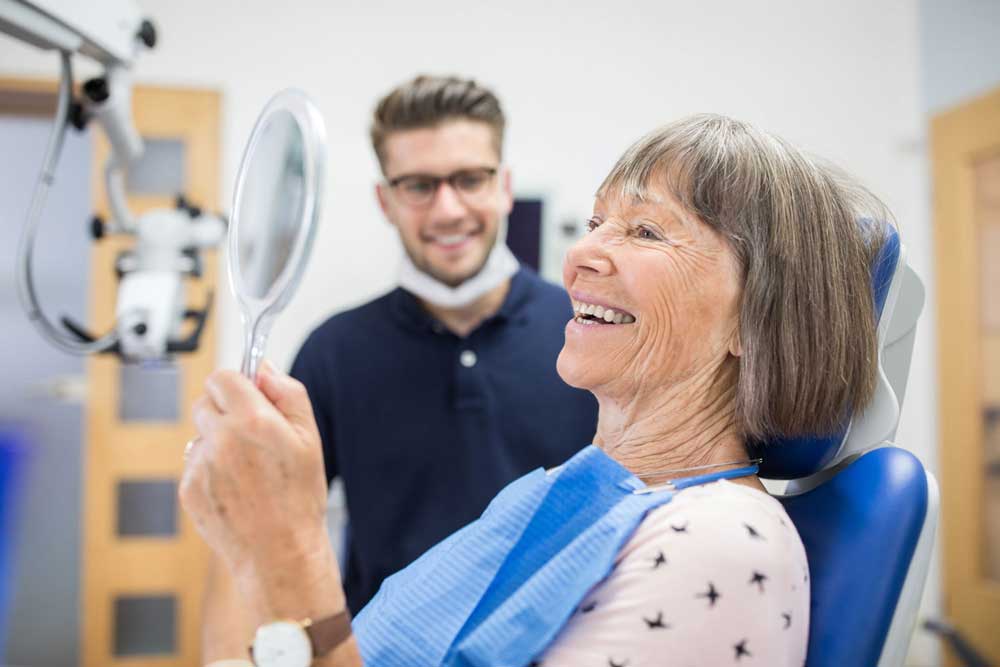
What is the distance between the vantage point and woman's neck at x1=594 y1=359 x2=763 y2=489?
0.84m

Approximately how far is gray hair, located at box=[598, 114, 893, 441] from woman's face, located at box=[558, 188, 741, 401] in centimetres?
2

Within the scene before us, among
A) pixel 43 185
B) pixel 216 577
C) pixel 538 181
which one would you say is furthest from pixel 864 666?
pixel 538 181

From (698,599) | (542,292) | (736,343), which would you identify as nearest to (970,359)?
(542,292)

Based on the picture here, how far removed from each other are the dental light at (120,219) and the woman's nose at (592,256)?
2.42 feet

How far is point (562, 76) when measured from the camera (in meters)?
3.03

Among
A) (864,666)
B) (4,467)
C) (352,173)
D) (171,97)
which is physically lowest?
(4,467)

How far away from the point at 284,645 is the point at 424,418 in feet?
2.69

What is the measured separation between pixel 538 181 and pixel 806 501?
2.26 m

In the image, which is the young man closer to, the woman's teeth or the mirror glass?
the woman's teeth

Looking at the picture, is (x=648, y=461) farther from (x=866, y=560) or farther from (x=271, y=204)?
(x=271, y=204)

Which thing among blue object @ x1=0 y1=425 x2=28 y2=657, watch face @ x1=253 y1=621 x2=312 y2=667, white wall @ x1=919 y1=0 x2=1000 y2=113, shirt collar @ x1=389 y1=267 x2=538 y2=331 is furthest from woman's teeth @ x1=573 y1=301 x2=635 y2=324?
blue object @ x1=0 y1=425 x2=28 y2=657

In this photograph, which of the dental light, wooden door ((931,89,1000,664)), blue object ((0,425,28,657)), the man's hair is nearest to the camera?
the dental light

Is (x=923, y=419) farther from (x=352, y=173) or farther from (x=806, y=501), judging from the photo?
(x=806, y=501)

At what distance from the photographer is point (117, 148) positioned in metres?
1.33
